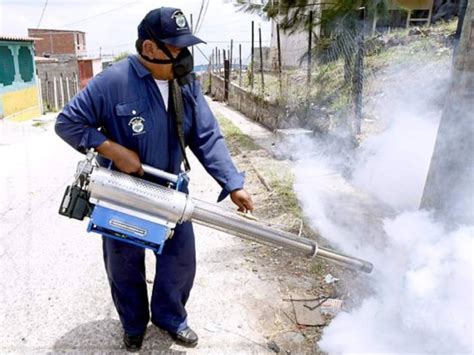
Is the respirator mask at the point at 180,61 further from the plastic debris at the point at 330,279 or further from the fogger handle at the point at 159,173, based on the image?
the plastic debris at the point at 330,279

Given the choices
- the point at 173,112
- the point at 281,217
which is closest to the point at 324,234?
the point at 281,217

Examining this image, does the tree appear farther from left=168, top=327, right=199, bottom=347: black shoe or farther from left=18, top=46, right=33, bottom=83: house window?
left=18, top=46, right=33, bottom=83: house window

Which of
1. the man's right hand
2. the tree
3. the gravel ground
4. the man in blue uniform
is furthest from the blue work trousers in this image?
the tree

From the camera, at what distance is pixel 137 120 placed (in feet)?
6.29

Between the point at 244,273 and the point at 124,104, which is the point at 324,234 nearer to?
the point at 244,273

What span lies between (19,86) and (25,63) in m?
1.61

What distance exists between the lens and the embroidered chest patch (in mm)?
1916

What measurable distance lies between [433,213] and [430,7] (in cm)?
1312

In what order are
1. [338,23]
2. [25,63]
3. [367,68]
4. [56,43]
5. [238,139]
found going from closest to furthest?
[338,23] < [367,68] < [238,139] < [25,63] < [56,43]

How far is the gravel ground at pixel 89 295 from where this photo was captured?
246 cm

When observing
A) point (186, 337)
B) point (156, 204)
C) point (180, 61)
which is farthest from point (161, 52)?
point (186, 337)

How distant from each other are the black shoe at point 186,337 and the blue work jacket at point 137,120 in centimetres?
92

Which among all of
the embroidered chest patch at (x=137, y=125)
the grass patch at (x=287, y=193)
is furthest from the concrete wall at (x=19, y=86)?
the embroidered chest patch at (x=137, y=125)

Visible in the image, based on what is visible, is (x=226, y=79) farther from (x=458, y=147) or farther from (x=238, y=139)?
(x=458, y=147)
